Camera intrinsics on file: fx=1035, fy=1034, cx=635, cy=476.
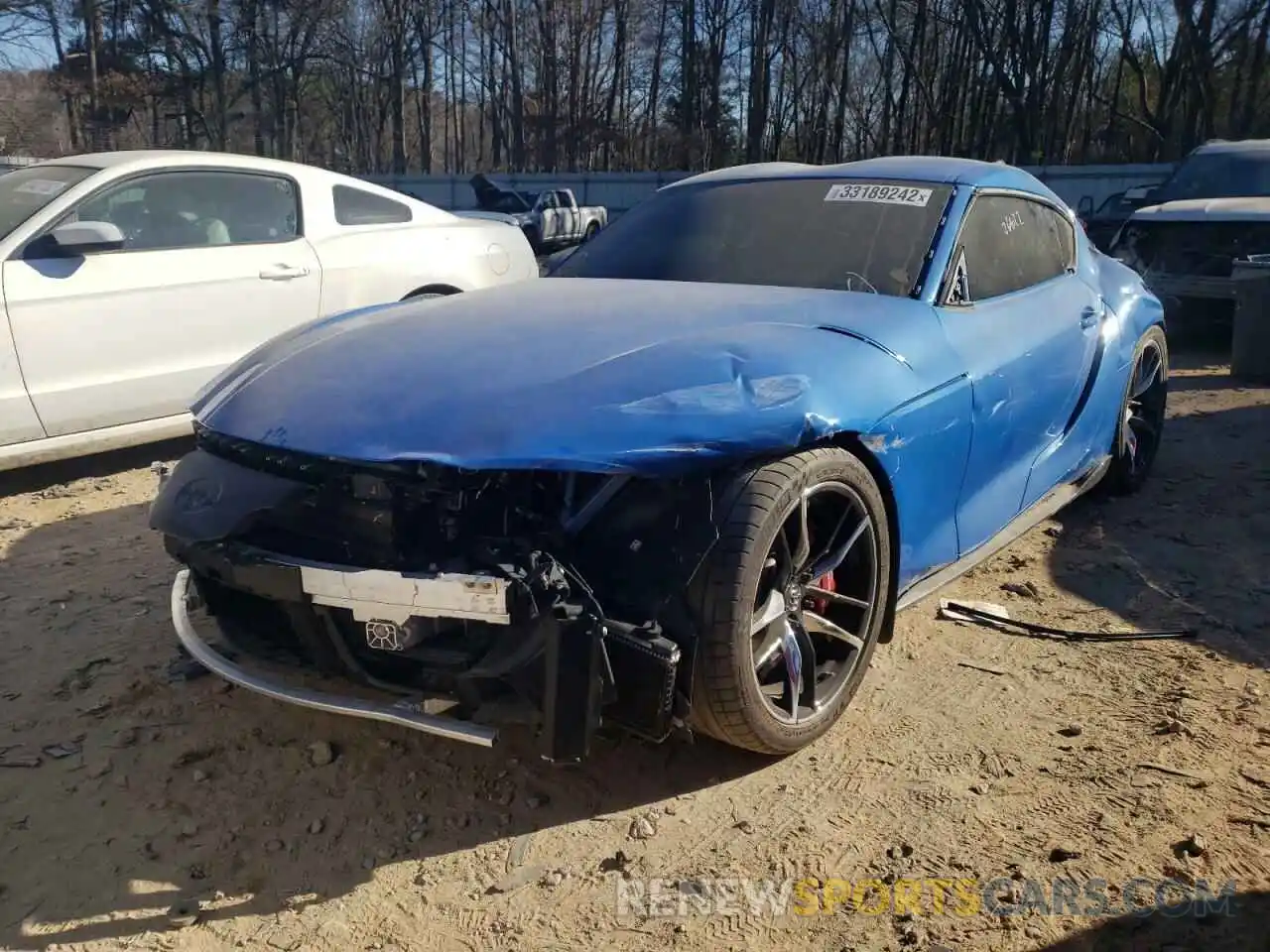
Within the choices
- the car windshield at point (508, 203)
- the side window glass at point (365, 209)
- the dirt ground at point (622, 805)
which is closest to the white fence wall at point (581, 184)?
the car windshield at point (508, 203)

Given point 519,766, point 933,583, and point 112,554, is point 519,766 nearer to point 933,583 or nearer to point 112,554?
point 933,583

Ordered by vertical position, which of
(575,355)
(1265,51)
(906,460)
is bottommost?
(906,460)

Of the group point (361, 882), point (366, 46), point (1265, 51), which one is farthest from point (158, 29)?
point (361, 882)

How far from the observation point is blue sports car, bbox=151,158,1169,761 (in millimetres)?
2248

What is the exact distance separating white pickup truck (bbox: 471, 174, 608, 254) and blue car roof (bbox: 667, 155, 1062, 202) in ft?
42.6

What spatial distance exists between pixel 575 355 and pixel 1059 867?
1.62 meters

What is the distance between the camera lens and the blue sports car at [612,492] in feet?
7.38

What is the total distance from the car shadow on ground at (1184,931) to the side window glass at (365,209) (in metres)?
5.02

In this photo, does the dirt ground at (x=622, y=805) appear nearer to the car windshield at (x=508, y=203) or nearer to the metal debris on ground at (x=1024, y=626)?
the metal debris on ground at (x=1024, y=626)

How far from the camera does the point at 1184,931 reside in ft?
6.86

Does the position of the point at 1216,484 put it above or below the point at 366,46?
below

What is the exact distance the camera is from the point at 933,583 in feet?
10.1

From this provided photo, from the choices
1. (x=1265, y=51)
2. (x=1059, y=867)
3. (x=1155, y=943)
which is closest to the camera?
(x=1155, y=943)

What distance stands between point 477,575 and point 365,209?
4266 millimetres
